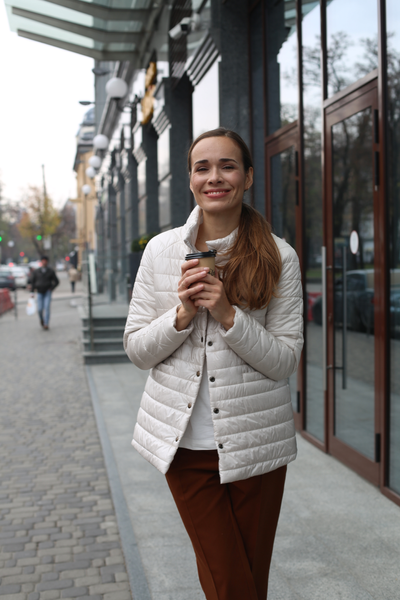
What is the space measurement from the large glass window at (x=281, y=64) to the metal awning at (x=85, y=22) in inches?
193

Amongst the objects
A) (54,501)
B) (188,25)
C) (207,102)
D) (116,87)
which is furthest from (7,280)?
(54,501)

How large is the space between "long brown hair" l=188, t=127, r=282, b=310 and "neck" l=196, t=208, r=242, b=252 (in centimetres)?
6

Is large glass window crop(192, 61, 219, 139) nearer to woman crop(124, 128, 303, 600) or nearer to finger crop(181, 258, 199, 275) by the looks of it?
woman crop(124, 128, 303, 600)

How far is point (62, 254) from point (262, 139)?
10116cm

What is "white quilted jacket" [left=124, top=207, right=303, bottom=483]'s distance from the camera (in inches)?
82.0

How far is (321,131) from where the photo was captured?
5.44m

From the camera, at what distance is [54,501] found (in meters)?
4.78

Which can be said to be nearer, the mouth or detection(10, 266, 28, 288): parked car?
the mouth

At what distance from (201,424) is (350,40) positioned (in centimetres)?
395

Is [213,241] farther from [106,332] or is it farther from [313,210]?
[106,332]

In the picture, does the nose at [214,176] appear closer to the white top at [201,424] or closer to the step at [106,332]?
the white top at [201,424]

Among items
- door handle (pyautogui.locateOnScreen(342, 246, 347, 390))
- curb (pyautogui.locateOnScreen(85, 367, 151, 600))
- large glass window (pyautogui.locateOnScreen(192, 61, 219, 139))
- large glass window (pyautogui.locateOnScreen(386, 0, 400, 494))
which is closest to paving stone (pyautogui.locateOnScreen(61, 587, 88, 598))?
curb (pyautogui.locateOnScreen(85, 367, 151, 600))

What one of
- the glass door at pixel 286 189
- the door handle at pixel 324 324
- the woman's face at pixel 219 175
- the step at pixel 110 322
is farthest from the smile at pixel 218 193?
the step at pixel 110 322

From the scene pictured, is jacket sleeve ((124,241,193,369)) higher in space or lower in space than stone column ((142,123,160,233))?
lower
